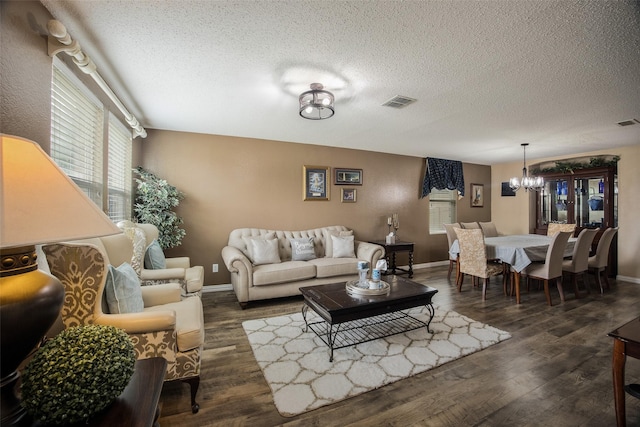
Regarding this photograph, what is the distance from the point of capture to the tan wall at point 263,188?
13.0 feet

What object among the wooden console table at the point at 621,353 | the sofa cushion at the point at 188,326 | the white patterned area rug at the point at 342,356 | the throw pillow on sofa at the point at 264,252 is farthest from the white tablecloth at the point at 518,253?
the sofa cushion at the point at 188,326

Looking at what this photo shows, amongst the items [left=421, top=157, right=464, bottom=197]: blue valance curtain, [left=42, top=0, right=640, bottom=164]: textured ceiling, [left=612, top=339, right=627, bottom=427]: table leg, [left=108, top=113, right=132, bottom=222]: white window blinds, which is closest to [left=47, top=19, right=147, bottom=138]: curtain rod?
[left=42, top=0, right=640, bottom=164]: textured ceiling

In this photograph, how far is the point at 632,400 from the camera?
5.79 ft

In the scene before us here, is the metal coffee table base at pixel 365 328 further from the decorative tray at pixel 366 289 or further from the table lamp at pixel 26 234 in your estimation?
the table lamp at pixel 26 234

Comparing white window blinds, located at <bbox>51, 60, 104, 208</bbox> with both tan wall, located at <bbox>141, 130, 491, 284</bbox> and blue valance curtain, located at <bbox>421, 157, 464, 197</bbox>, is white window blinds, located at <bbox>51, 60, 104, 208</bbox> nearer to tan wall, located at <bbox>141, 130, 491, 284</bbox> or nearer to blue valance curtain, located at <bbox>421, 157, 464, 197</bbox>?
tan wall, located at <bbox>141, 130, 491, 284</bbox>

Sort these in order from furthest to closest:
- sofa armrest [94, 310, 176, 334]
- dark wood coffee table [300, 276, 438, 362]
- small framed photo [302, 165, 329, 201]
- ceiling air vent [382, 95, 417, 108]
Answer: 1. small framed photo [302, 165, 329, 201]
2. ceiling air vent [382, 95, 417, 108]
3. dark wood coffee table [300, 276, 438, 362]
4. sofa armrest [94, 310, 176, 334]

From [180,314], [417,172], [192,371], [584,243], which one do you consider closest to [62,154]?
[180,314]

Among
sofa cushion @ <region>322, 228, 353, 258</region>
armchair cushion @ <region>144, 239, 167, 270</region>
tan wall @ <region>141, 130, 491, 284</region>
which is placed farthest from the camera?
sofa cushion @ <region>322, 228, 353, 258</region>

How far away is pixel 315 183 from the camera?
475cm

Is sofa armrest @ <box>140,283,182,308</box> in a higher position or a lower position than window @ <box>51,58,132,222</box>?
lower

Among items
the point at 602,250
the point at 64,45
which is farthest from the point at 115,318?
the point at 602,250

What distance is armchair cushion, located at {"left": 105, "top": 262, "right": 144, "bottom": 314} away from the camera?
1636mm

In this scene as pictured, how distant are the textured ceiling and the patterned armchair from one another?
1415 millimetres

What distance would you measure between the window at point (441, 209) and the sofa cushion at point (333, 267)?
111 inches
